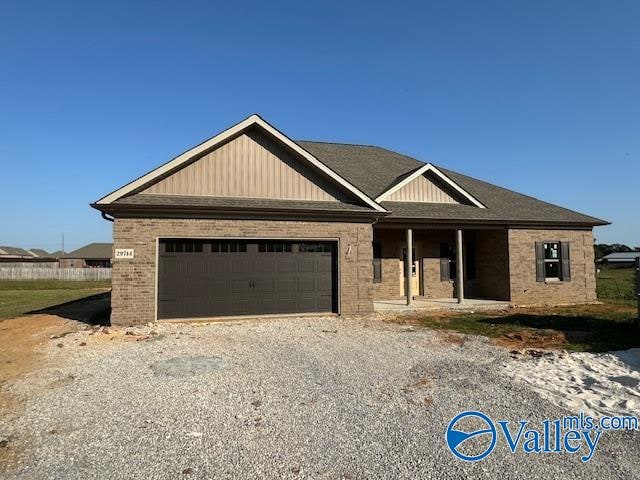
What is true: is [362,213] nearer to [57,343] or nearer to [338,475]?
[57,343]

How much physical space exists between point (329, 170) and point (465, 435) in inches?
379

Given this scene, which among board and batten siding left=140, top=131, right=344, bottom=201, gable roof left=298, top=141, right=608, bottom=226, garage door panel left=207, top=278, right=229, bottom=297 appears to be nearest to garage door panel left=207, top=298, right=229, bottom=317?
garage door panel left=207, top=278, right=229, bottom=297

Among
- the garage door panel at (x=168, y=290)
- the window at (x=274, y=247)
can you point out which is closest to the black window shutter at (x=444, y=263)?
the window at (x=274, y=247)

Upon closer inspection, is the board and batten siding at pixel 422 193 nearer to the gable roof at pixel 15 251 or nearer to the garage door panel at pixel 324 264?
the garage door panel at pixel 324 264

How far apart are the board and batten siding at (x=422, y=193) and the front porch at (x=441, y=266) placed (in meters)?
1.23

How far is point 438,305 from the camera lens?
14664 millimetres

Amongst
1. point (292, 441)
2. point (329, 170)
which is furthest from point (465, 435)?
point (329, 170)

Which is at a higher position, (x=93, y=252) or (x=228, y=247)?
(x=93, y=252)

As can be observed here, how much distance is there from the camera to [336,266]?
12.9 m

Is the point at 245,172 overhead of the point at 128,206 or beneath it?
overhead

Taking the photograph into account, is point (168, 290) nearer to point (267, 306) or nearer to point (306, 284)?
point (267, 306)

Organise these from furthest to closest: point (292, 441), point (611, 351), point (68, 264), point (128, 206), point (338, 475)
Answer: point (68, 264), point (128, 206), point (611, 351), point (292, 441), point (338, 475)
